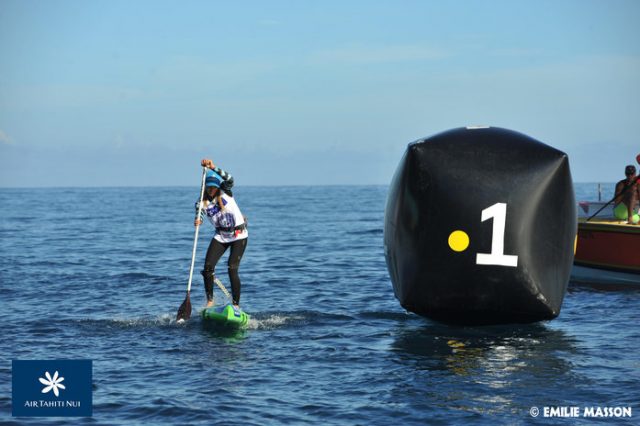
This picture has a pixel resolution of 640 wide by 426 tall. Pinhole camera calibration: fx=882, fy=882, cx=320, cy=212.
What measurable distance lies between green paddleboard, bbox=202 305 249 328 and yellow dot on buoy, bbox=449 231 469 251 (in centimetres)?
398

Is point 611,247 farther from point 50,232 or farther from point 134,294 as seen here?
point 50,232

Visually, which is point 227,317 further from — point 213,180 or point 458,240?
point 458,240

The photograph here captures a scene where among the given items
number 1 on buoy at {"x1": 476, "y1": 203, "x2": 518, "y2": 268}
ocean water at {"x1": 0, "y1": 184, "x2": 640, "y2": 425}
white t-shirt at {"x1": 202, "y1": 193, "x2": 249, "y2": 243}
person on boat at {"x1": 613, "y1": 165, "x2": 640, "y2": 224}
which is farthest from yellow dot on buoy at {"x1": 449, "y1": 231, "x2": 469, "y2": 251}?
person on boat at {"x1": 613, "y1": 165, "x2": 640, "y2": 224}

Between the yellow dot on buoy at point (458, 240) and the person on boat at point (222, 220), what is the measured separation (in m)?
4.05

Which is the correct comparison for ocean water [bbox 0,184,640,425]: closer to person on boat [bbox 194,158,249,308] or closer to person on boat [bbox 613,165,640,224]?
person on boat [bbox 194,158,249,308]

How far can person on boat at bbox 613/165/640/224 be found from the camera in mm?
18156

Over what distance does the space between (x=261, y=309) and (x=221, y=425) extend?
6569 millimetres

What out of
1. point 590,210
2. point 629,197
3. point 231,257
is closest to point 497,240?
point 231,257

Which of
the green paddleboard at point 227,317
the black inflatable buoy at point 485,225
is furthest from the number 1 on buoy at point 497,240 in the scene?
the green paddleboard at point 227,317

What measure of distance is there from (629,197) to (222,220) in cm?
925

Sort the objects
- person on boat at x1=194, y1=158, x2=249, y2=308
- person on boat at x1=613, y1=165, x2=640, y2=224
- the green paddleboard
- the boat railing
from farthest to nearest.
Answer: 1. the boat railing
2. person on boat at x1=613, y1=165, x2=640, y2=224
3. person on boat at x1=194, y1=158, x2=249, y2=308
4. the green paddleboard

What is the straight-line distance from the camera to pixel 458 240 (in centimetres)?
1070

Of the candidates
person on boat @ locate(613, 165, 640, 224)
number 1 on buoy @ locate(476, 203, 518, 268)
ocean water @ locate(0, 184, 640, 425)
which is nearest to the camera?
ocean water @ locate(0, 184, 640, 425)

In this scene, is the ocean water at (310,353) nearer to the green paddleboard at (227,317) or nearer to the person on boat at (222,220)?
the green paddleboard at (227,317)
